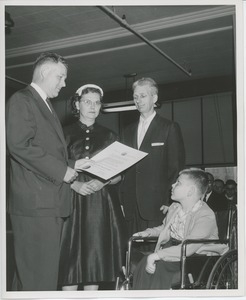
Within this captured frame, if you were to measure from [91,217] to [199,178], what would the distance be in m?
0.73

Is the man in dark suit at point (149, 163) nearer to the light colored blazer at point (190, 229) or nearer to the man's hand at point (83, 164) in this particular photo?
the light colored blazer at point (190, 229)

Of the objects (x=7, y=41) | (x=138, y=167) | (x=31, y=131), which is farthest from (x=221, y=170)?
(x=7, y=41)

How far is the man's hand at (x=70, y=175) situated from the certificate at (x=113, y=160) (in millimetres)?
83

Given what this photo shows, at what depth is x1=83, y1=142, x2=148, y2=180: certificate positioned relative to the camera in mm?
2891

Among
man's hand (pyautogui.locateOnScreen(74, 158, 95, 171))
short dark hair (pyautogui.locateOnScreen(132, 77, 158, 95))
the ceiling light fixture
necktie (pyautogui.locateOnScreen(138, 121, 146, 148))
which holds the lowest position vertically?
man's hand (pyautogui.locateOnScreen(74, 158, 95, 171))

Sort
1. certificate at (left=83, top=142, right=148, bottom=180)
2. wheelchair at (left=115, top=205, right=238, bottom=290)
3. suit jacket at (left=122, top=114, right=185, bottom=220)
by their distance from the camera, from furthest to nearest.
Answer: suit jacket at (left=122, top=114, right=185, bottom=220), certificate at (left=83, top=142, right=148, bottom=180), wheelchair at (left=115, top=205, right=238, bottom=290)

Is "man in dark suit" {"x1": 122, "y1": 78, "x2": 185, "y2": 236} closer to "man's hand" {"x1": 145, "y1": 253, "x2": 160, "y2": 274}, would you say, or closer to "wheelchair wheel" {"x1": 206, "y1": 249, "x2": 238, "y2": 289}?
"man's hand" {"x1": 145, "y1": 253, "x2": 160, "y2": 274}

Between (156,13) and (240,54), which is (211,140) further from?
(156,13)

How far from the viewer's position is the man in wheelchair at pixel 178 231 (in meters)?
2.84

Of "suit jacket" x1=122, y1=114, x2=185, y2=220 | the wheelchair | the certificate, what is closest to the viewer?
the wheelchair

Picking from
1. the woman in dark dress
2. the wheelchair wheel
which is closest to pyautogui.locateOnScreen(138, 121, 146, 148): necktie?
the woman in dark dress

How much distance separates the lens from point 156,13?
3.08 meters

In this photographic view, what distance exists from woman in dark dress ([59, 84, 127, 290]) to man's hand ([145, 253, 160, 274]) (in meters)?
0.21

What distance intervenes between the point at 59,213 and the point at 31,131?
531mm
